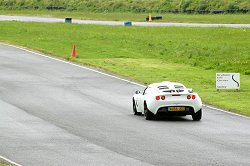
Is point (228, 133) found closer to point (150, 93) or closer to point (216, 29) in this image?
point (150, 93)

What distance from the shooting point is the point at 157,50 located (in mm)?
64312

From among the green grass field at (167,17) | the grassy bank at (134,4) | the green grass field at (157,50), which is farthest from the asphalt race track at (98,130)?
the grassy bank at (134,4)

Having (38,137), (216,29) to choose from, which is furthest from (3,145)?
(216,29)

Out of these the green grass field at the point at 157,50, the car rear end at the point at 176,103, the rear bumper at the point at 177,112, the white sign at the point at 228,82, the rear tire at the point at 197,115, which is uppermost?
the car rear end at the point at 176,103

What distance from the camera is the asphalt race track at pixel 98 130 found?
75.5ft

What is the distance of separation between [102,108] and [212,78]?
13830 mm

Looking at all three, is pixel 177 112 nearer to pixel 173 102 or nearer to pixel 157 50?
pixel 173 102

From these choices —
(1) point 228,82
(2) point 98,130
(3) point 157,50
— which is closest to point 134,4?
(3) point 157,50

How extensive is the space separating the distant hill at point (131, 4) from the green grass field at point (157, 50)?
2600 cm

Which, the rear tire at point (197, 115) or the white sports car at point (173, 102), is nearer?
the white sports car at point (173, 102)

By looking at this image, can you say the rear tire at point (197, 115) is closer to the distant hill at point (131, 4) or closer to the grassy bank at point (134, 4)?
the distant hill at point (131, 4)

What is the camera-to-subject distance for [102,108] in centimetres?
3591

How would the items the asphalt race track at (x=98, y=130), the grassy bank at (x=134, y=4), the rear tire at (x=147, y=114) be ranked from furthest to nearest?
the grassy bank at (x=134, y=4)
the rear tire at (x=147, y=114)
the asphalt race track at (x=98, y=130)

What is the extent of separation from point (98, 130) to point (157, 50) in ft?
116
